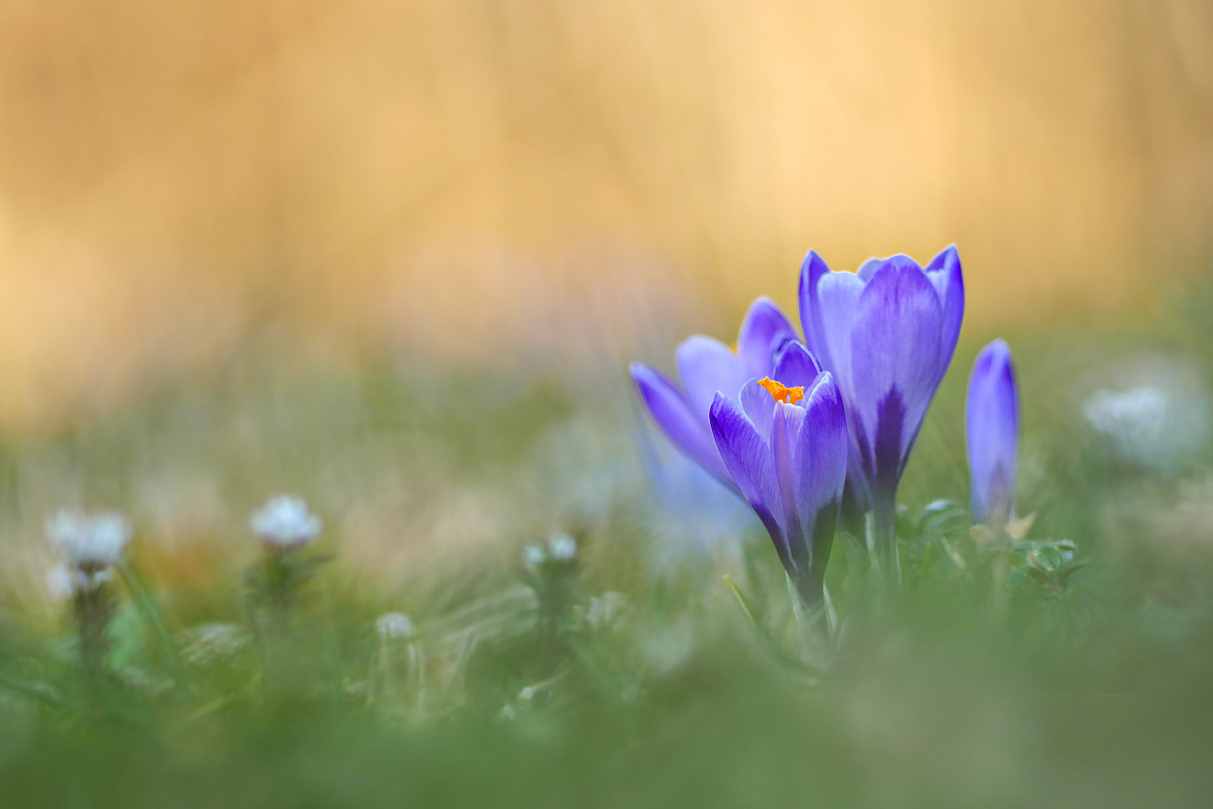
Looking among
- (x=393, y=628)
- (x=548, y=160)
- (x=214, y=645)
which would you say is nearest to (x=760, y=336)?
(x=393, y=628)

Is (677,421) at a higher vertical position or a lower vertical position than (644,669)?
higher

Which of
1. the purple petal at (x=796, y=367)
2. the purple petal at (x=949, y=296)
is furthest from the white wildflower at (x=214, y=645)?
the purple petal at (x=949, y=296)

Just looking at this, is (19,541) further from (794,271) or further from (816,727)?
(794,271)

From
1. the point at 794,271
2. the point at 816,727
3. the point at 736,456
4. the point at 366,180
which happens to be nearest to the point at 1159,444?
the point at 736,456

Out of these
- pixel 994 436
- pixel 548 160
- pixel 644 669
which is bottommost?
pixel 644 669

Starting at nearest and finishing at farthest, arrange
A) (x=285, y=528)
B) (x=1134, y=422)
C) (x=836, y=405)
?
(x=836, y=405) → (x=285, y=528) → (x=1134, y=422)

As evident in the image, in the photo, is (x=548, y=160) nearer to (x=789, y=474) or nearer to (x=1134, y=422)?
(x=1134, y=422)
